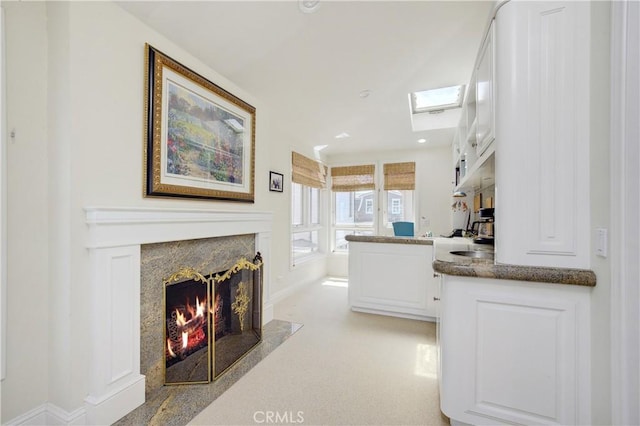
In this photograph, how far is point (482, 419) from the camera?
148 cm

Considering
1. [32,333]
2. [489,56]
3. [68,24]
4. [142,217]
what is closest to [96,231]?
[142,217]

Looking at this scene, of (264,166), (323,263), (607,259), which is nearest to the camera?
(607,259)

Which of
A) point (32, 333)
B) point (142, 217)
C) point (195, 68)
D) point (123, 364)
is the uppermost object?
point (195, 68)

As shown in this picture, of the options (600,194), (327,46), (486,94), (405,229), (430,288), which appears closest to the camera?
(600,194)

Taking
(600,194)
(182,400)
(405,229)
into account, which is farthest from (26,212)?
(405,229)

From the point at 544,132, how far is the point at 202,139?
2.22 m

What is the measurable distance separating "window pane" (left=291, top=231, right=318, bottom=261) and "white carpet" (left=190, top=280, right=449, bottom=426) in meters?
1.63

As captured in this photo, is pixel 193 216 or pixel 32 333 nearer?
pixel 32 333

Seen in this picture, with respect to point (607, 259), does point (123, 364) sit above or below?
below

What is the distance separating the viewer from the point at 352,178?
542 centimetres

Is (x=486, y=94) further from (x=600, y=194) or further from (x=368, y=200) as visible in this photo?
(x=368, y=200)

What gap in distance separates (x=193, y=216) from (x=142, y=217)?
0.39 m

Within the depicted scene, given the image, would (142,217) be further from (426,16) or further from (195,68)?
(426,16)

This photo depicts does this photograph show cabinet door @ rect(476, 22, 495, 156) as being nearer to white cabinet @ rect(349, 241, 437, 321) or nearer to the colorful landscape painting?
white cabinet @ rect(349, 241, 437, 321)
